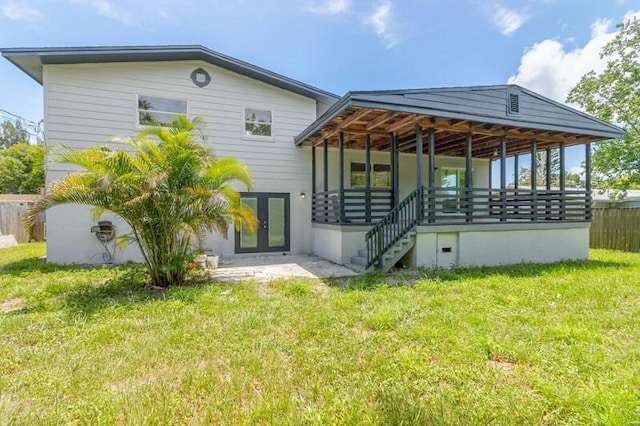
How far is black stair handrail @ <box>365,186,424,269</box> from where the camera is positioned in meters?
6.81

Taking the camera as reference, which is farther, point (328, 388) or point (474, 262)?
point (474, 262)

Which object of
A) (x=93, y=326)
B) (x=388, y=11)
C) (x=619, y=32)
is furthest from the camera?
(x=619, y=32)

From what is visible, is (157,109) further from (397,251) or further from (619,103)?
(619,103)

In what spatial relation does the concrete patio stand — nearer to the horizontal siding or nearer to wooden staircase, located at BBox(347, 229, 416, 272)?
wooden staircase, located at BBox(347, 229, 416, 272)

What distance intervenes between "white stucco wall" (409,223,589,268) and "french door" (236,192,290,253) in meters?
4.33

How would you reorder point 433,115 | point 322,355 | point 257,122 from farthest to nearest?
point 257,122, point 433,115, point 322,355

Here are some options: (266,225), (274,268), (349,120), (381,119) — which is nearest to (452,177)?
(381,119)

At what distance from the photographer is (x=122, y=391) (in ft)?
7.80

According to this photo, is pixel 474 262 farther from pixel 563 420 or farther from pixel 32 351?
pixel 32 351

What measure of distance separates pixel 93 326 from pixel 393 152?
7.12 metres

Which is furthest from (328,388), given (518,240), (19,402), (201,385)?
(518,240)

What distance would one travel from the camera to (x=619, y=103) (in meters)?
13.4

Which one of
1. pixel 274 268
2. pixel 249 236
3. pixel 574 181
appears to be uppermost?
pixel 574 181

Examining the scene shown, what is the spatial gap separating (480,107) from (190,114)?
7.72 m
